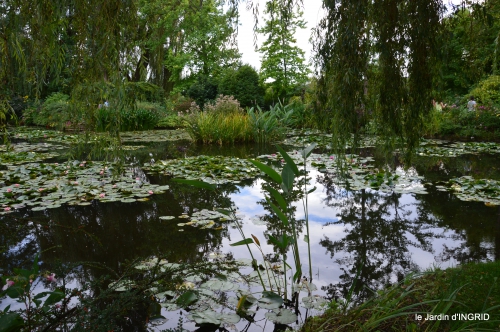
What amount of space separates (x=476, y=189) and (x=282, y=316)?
3.35 meters

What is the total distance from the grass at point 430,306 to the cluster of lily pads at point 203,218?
4.81 ft

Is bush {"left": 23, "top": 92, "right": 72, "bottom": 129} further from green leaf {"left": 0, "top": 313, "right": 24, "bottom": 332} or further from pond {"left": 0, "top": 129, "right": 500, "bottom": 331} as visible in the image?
green leaf {"left": 0, "top": 313, "right": 24, "bottom": 332}

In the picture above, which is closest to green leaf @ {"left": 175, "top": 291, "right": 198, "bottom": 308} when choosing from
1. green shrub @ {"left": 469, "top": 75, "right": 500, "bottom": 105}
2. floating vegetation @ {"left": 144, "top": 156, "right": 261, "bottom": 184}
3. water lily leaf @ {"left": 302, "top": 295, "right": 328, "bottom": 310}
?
water lily leaf @ {"left": 302, "top": 295, "right": 328, "bottom": 310}

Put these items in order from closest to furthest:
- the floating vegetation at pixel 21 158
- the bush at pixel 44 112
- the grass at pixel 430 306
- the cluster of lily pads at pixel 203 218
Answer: the grass at pixel 430 306, the cluster of lily pads at pixel 203 218, the floating vegetation at pixel 21 158, the bush at pixel 44 112

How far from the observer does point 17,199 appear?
3.50 m

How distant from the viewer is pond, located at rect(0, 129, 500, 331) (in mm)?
2027

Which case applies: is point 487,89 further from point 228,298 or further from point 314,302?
point 228,298

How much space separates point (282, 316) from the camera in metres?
1.71

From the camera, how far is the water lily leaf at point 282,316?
66.1 inches

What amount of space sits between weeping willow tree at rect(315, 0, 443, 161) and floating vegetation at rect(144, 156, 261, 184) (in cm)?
252

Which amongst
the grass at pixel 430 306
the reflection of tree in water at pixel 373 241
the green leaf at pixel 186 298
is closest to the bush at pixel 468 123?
the reflection of tree in water at pixel 373 241

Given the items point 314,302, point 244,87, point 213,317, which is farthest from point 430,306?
point 244,87

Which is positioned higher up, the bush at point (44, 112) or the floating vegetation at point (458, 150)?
the bush at point (44, 112)

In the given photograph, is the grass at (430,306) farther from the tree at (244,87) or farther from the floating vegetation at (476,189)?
the tree at (244,87)
